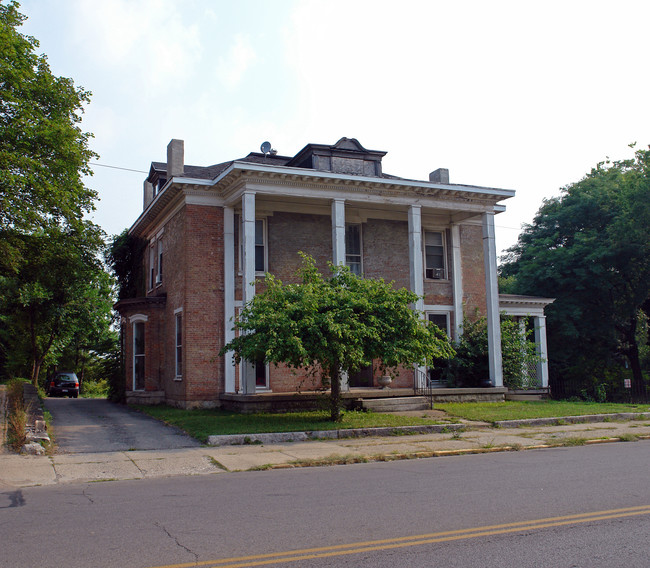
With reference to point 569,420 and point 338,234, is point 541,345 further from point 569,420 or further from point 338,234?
point 338,234

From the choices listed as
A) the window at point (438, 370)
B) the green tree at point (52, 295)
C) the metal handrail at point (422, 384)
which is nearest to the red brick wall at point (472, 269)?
the window at point (438, 370)

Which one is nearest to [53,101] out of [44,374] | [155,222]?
[155,222]

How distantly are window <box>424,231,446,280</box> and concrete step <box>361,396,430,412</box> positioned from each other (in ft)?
20.4

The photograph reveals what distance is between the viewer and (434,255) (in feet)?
83.0


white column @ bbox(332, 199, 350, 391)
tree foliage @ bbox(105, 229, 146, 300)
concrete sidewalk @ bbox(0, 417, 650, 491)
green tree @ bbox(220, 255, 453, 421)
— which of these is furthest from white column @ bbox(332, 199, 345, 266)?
tree foliage @ bbox(105, 229, 146, 300)

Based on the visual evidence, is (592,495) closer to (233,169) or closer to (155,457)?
(155,457)

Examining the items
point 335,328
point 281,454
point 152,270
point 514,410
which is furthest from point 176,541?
point 152,270

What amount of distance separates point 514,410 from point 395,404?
11.9 ft

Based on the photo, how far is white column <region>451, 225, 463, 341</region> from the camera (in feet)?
80.7

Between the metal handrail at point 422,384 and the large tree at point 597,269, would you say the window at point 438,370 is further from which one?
the large tree at point 597,269

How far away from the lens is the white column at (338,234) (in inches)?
816

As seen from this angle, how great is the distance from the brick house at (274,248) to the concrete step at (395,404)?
41.7 inches

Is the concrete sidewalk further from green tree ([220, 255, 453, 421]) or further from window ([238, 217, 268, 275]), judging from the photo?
window ([238, 217, 268, 275])

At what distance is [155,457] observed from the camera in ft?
40.1
